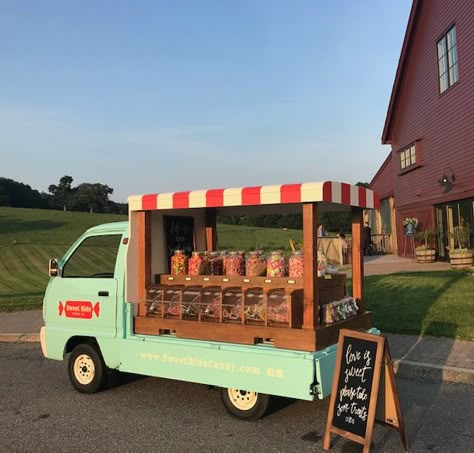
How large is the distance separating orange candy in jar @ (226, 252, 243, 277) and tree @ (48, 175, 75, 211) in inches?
4824

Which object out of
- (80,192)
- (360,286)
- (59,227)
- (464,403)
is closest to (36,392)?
(360,286)

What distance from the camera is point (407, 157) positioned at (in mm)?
21078

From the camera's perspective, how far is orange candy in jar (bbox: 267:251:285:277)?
5.20 m

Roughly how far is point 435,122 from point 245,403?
1596 cm

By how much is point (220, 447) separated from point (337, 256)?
54.8ft

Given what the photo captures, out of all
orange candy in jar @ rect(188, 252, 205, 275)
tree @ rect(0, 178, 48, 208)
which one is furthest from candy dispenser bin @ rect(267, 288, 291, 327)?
tree @ rect(0, 178, 48, 208)

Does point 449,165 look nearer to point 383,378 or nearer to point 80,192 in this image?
point 383,378

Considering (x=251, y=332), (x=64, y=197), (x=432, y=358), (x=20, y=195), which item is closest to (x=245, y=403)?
(x=251, y=332)

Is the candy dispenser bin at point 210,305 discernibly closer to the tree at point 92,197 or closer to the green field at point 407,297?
the green field at point 407,297

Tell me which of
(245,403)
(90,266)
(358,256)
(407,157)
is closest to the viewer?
(245,403)

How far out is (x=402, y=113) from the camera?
21328 millimetres

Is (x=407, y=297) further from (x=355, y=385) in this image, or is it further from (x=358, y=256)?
(x=355, y=385)

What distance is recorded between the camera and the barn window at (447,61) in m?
16.4

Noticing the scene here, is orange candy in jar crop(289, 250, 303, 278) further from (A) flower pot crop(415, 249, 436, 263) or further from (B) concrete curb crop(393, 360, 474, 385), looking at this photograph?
(A) flower pot crop(415, 249, 436, 263)
